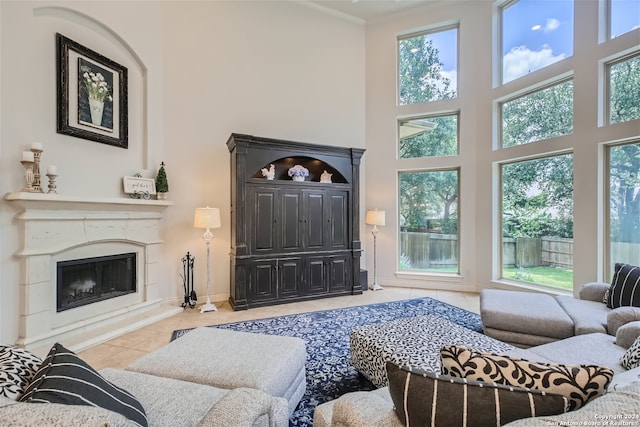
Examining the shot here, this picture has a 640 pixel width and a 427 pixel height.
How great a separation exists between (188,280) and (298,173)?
234 cm

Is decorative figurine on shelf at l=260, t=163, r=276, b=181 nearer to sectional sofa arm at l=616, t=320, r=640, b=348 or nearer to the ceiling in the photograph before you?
the ceiling

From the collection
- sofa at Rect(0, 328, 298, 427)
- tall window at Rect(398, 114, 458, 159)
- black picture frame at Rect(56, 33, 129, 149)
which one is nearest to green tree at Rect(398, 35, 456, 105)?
tall window at Rect(398, 114, 458, 159)

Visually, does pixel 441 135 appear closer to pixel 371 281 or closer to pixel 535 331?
pixel 371 281

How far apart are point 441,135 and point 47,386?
5.84 meters

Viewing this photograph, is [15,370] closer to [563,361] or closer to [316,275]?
[563,361]

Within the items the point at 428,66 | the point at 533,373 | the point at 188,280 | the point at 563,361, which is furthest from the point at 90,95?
the point at 428,66

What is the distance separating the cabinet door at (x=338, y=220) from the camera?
16.3 feet

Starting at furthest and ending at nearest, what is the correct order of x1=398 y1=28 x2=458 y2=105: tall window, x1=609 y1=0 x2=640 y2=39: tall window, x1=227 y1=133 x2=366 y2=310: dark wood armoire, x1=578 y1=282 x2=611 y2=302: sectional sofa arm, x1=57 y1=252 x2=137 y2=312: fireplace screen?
x1=398 y1=28 x2=458 y2=105: tall window
x1=227 y1=133 x2=366 y2=310: dark wood armoire
x1=609 y1=0 x2=640 y2=39: tall window
x1=57 y1=252 x2=137 y2=312: fireplace screen
x1=578 y1=282 x2=611 y2=302: sectional sofa arm

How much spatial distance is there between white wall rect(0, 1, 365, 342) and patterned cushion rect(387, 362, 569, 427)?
368cm

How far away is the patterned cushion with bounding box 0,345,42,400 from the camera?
3.13 feet

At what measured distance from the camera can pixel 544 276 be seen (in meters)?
4.48

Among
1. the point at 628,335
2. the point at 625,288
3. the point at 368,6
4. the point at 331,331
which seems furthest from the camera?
the point at 368,6

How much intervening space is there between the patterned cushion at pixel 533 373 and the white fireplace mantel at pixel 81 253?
3.52 metres

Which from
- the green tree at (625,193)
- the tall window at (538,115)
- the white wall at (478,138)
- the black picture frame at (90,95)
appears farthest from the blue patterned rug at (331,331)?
the tall window at (538,115)
